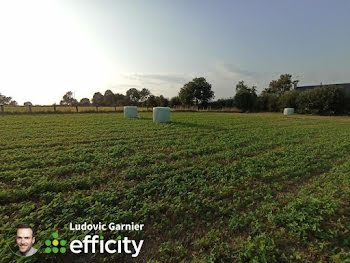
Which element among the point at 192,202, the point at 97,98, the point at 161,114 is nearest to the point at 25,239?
the point at 192,202

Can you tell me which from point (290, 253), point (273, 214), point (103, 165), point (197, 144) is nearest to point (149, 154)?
point (103, 165)

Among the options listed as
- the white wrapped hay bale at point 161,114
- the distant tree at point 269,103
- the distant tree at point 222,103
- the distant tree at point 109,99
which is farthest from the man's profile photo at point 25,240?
the distant tree at point 109,99

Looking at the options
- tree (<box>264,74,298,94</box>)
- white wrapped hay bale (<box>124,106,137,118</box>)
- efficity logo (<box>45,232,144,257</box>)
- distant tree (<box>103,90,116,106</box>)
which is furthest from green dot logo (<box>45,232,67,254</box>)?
distant tree (<box>103,90,116,106</box>)

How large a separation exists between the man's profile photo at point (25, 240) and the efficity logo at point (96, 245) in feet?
0.60

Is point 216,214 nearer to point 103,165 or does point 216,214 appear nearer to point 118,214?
point 118,214

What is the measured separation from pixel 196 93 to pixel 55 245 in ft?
149

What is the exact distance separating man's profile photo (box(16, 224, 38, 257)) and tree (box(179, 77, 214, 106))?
44.1 m

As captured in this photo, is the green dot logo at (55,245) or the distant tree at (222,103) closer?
the green dot logo at (55,245)

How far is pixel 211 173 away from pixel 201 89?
44.0 metres

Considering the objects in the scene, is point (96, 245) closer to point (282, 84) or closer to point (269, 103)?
point (269, 103)

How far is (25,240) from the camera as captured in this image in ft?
6.76

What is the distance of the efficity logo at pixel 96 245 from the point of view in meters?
2.02

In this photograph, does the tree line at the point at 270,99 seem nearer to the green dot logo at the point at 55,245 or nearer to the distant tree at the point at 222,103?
the distant tree at the point at 222,103

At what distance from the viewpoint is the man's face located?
1978 millimetres
